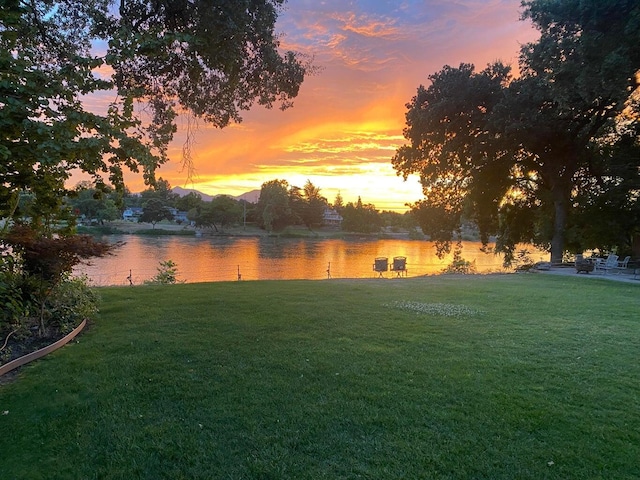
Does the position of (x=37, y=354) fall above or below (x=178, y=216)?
below

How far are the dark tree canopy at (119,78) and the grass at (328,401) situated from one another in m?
1.96

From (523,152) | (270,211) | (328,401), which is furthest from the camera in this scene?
(270,211)

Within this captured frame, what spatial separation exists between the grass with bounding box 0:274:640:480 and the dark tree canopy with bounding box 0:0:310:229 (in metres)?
1.96

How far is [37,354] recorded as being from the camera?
14.8 ft

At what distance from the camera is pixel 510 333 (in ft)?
17.9

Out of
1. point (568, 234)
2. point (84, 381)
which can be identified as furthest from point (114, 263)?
Result: point (568, 234)

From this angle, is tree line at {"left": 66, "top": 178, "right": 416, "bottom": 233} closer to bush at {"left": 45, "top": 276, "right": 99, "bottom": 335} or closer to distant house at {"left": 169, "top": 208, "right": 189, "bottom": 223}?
distant house at {"left": 169, "top": 208, "right": 189, "bottom": 223}

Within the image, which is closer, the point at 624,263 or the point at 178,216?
the point at 624,263

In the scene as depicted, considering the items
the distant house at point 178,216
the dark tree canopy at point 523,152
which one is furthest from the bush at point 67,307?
the distant house at point 178,216

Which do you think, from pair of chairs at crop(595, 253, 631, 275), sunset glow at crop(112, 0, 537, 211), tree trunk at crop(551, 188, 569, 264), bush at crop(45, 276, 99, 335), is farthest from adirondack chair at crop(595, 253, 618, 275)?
bush at crop(45, 276, 99, 335)

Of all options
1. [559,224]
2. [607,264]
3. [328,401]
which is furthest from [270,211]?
[328,401]

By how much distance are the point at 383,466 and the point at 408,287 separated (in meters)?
8.43

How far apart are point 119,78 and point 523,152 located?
64.1 ft

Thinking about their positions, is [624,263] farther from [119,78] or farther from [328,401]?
[119,78]
